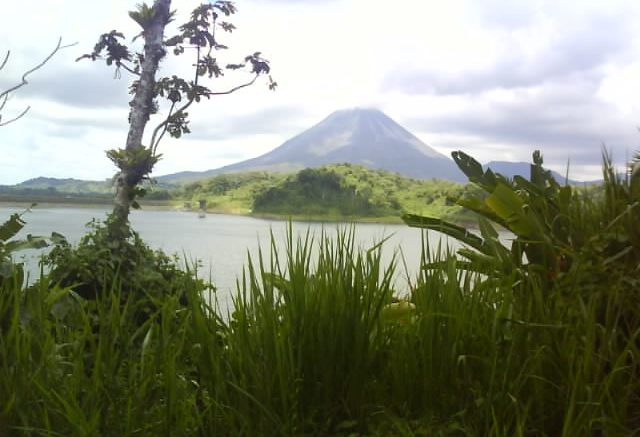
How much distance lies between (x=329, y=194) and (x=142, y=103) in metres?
2.45

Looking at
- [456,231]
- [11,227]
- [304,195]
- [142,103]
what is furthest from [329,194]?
[142,103]

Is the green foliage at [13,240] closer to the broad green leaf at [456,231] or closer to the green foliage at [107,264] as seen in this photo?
the green foliage at [107,264]

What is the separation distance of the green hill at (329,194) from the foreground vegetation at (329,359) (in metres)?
0.09

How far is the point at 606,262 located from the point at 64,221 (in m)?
2.98

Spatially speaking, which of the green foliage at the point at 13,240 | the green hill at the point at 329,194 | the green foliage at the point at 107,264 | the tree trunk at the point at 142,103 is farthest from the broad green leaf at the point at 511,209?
the tree trunk at the point at 142,103

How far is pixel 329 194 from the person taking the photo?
1460 mm

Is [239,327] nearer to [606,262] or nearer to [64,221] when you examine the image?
[606,262]

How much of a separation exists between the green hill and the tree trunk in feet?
2.22

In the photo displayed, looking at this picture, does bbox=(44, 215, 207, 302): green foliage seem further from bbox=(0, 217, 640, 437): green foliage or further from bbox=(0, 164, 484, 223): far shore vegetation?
bbox=(0, 217, 640, 437): green foliage

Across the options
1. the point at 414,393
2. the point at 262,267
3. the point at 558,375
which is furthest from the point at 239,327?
the point at 558,375

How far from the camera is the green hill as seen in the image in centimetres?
149

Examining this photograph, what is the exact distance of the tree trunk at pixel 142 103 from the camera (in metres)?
3.15

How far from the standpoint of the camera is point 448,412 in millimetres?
1396

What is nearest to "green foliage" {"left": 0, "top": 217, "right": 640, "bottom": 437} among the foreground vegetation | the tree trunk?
the foreground vegetation
